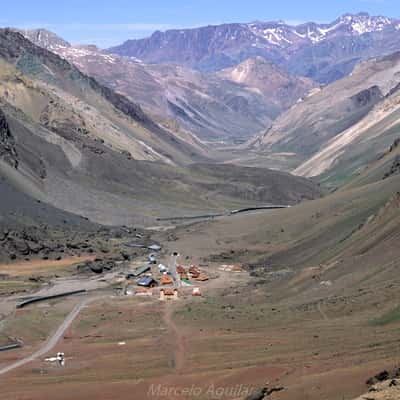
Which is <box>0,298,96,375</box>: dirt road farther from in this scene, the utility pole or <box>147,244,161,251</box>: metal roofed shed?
<box>147,244,161,251</box>: metal roofed shed

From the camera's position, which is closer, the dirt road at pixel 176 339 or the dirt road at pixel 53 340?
the dirt road at pixel 176 339

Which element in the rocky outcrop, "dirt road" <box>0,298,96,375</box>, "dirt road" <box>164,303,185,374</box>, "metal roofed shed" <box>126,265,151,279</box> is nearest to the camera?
"dirt road" <box>164,303,185,374</box>

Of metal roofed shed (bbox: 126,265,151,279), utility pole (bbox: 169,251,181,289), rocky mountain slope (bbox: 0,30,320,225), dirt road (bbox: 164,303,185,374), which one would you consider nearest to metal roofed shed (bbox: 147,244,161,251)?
utility pole (bbox: 169,251,181,289)

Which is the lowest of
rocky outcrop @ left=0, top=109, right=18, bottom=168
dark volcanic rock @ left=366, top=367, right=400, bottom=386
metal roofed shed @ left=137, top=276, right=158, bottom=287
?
dark volcanic rock @ left=366, top=367, right=400, bottom=386

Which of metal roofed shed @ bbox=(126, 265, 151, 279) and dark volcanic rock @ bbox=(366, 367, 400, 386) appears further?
metal roofed shed @ bbox=(126, 265, 151, 279)

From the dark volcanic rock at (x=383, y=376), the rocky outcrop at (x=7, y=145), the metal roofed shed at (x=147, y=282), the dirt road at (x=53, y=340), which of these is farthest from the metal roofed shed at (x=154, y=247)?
the dark volcanic rock at (x=383, y=376)

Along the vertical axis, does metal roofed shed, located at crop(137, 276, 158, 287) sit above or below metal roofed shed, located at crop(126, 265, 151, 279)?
below

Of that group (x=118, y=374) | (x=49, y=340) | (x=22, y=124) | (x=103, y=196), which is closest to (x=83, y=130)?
(x=22, y=124)

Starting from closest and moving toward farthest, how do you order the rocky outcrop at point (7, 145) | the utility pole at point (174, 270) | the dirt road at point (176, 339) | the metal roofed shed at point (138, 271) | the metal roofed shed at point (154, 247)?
the dirt road at point (176, 339)
the utility pole at point (174, 270)
the metal roofed shed at point (138, 271)
the metal roofed shed at point (154, 247)
the rocky outcrop at point (7, 145)

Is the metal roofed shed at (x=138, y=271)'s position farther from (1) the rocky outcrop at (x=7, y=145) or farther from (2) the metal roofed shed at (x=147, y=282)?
(1) the rocky outcrop at (x=7, y=145)
